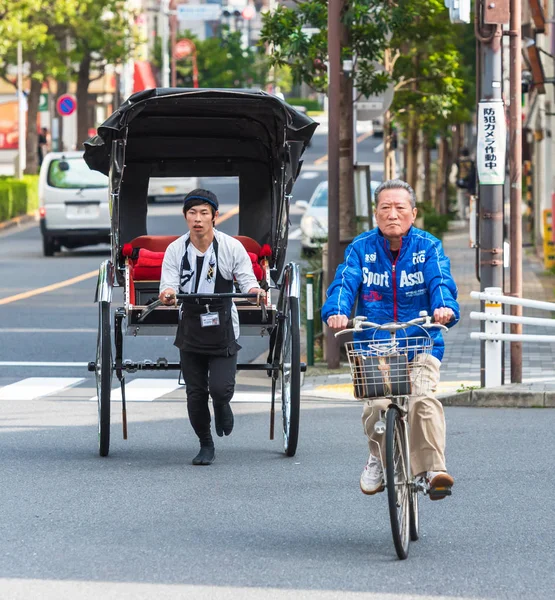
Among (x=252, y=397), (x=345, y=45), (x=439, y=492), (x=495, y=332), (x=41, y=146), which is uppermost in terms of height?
(x=41, y=146)

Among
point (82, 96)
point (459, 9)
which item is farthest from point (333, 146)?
point (82, 96)

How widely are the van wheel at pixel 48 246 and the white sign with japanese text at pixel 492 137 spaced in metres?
18.9

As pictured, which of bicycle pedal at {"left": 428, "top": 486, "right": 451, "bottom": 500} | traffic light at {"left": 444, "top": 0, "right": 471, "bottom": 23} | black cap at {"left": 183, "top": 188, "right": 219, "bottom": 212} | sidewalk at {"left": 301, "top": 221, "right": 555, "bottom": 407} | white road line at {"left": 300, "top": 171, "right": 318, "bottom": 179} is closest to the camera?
bicycle pedal at {"left": 428, "top": 486, "right": 451, "bottom": 500}

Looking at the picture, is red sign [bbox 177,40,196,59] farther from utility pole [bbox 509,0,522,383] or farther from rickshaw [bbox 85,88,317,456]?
rickshaw [bbox 85,88,317,456]

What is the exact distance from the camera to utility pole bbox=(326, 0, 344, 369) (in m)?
14.9

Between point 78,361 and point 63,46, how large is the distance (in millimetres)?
39896

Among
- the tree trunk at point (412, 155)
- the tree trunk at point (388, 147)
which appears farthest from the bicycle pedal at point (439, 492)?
the tree trunk at point (412, 155)

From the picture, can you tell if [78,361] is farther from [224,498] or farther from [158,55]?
[158,55]

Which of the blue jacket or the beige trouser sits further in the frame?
the blue jacket

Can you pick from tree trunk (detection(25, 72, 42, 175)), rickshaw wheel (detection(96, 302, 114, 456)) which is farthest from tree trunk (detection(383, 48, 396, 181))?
tree trunk (detection(25, 72, 42, 175))

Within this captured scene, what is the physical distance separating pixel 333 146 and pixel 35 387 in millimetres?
3941

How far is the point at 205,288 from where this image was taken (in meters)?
8.97

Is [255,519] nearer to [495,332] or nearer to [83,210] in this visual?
[495,332]

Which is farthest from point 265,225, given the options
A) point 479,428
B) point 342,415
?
point 479,428
